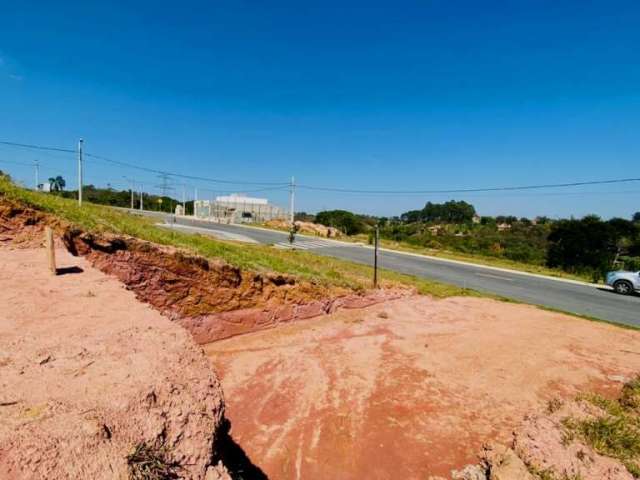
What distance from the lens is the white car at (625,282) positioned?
18.4m

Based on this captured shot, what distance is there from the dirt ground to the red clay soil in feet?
9.45

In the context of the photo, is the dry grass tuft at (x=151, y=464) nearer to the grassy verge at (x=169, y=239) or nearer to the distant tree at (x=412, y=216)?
the grassy verge at (x=169, y=239)

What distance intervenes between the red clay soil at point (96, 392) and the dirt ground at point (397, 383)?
2.88 metres

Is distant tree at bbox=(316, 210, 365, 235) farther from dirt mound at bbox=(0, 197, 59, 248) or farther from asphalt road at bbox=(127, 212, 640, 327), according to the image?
dirt mound at bbox=(0, 197, 59, 248)

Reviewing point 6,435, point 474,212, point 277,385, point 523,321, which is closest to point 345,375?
point 277,385

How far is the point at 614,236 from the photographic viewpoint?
30.2 meters

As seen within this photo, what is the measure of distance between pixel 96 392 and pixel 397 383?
245 inches

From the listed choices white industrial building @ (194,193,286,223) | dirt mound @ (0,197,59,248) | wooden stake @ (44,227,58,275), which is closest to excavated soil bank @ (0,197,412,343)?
dirt mound @ (0,197,59,248)

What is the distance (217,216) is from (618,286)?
52839 mm

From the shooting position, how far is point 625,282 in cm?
1878

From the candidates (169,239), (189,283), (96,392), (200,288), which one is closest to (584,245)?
(200,288)

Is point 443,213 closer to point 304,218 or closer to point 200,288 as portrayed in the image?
point 304,218

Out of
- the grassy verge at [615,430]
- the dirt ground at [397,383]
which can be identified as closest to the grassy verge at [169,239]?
the dirt ground at [397,383]

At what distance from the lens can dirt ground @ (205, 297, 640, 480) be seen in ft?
17.4
